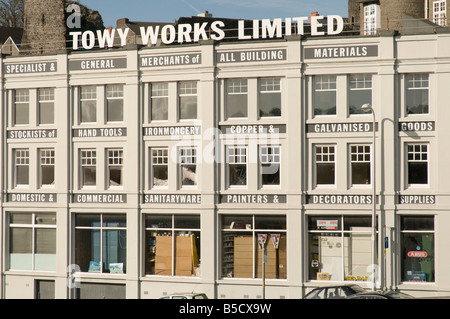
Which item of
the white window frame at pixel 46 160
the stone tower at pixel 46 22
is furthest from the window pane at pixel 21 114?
the stone tower at pixel 46 22

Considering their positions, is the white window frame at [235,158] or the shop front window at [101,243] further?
the shop front window at [101,243]

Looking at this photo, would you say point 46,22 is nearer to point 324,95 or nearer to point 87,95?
point 87,95

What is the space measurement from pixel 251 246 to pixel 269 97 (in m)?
7.21

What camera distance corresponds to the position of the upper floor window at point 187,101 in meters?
33.5

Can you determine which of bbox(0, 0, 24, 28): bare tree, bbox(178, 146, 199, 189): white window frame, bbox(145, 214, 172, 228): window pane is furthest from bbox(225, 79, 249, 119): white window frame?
bbox(0, 0, 24, 28): bare tree

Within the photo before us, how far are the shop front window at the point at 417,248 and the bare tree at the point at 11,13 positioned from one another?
191 feet

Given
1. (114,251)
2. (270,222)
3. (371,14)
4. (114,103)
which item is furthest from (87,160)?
(371,14)

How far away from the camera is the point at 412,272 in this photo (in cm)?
3050

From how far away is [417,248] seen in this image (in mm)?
30391

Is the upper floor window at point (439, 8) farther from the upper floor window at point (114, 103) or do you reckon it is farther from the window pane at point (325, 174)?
the upper floor window at point (114, 103)

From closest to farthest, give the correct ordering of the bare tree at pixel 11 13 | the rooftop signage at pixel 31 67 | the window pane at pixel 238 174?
the window pane at pixel 238 174
the rooftop signage at pixel 31 67
the bare tree at pixel 11 13

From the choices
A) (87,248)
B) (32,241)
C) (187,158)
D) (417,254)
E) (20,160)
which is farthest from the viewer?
(20,160)
